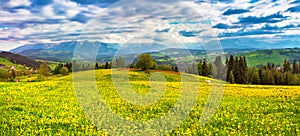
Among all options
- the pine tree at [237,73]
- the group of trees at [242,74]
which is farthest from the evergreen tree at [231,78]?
the pine tree at [237,73]

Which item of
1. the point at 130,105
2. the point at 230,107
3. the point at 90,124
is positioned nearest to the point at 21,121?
the point at 90,124

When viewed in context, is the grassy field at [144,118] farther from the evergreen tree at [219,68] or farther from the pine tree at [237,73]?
the evergreen tree at [219,68]

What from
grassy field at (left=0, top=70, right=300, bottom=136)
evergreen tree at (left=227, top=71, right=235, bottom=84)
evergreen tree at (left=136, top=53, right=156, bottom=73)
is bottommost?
evergreen tree at (left=227, top=71, right=235, bottom=84)

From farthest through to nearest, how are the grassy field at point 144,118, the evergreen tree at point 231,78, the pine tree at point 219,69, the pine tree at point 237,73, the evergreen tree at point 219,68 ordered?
the evergreen tree at point 219,68
the pine tree at point 219,69
the pine tree at point 237,73
the evergreen tree at point 231,78
the grassy field at point 144,118

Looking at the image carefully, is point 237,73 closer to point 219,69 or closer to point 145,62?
point 219,69

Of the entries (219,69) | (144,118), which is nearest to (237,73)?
(219,69)

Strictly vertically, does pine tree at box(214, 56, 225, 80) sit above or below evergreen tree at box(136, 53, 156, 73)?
below

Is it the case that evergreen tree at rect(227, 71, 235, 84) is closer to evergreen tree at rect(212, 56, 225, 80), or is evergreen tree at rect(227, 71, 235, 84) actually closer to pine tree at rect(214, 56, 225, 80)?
pine tree at rect(214, 56, 225, 80)

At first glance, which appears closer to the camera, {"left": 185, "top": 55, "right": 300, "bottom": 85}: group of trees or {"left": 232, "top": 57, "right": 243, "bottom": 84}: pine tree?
{"left": 232, "top": 57, "right": 243, "bottom": 84}: pine tree

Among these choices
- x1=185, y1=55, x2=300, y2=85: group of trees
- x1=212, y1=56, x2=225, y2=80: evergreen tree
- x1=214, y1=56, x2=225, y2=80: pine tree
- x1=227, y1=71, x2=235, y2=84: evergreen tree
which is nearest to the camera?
x1=227, y1=71, x2=235, y2=84: evergreen tree

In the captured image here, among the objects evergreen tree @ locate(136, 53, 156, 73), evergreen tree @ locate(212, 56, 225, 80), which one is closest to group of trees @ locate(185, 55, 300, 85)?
evergreen tree @ locate(212, 56, 225, 80)

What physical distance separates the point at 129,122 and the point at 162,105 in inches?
219

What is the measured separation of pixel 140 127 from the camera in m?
15.2

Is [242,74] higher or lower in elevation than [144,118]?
lower
